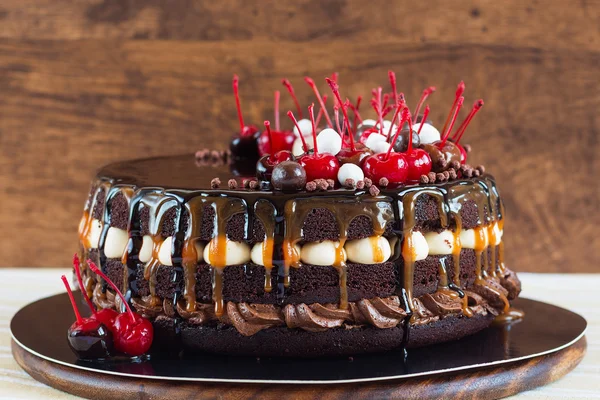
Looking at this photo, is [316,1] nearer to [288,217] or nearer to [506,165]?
[506,165]

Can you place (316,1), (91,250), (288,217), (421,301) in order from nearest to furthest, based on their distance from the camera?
(288,217) < (421,301) < (91,250) < (316,1)

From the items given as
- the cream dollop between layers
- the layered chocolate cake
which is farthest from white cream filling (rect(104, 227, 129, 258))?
the cream dollop between layers

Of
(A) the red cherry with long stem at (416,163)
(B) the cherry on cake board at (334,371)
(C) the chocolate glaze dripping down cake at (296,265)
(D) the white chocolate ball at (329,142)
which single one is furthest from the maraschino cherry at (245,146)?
(B) the cherry on cake board at (334,371)

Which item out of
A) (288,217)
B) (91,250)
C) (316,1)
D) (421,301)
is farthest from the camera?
(316,1)

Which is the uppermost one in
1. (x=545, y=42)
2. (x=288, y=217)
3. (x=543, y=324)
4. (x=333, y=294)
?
(x=545, y=42)

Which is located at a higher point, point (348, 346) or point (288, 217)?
point (288, 217)

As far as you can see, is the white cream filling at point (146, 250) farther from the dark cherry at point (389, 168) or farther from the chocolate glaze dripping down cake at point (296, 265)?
the dark cherry at point (389, 168)

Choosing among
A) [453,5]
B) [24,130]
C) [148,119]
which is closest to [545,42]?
[453,5]

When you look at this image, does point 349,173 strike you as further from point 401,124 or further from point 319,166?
point 401,124
